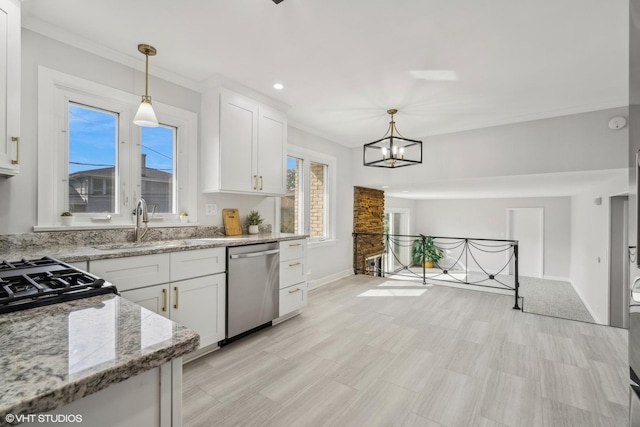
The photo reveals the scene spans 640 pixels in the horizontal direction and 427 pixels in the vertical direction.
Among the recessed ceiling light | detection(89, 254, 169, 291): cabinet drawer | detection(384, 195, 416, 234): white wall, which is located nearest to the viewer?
detection(89, 254, 169, 291): cabinet drawer

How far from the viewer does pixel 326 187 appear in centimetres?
503

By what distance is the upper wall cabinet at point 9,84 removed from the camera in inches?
62.7

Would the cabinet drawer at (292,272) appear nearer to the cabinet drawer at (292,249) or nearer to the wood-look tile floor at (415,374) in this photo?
the cabinet drawer at (292,249)

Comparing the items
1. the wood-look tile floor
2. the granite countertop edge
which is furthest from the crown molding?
the granite countertop edge

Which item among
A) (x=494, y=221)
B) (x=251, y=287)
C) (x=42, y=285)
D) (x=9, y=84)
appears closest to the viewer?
(x=42, y=285)

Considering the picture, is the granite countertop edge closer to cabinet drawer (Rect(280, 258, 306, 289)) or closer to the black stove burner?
the black stove burner

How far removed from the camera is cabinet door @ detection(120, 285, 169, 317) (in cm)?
197

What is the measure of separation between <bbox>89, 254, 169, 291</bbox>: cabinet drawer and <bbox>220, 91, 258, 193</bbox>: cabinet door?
105 centimetres

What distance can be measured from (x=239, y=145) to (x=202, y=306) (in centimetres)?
163

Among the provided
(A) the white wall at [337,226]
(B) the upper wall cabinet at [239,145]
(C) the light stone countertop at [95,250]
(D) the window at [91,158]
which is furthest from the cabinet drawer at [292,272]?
(D) the window at [91,158]

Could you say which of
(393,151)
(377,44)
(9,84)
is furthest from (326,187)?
(9,84)

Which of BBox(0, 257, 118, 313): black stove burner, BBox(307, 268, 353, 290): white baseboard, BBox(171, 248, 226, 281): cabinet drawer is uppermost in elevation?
BBox(0, 257, 118, 313): black stove burner

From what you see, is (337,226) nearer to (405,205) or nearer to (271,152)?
(271,152)

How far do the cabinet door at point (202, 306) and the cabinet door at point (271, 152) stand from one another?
4.11ft
